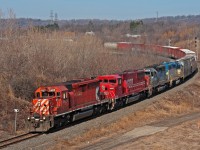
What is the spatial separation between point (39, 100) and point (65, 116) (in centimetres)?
241

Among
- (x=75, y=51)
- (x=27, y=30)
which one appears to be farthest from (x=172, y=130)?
(x=75, y=51)

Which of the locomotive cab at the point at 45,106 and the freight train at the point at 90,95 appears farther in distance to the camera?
the freight train at the point at 90,95

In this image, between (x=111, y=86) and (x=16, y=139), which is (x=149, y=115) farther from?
(x=16, y=139)

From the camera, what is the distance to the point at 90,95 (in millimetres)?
29344

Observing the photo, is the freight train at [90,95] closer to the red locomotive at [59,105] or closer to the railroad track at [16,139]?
the red locomotive at [59,105]

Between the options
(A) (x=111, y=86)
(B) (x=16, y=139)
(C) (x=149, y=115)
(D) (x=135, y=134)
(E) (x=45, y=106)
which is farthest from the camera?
(A) (x=111, y=86)

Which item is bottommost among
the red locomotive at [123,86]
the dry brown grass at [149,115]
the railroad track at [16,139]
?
the dry brown grass at [149,115]

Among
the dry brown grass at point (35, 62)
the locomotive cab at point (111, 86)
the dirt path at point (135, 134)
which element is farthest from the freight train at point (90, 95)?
the dirt path at point (135, 134)

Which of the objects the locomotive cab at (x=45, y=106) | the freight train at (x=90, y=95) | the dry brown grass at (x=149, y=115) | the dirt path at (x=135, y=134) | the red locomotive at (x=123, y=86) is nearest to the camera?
the dirt path at (x=135, y=134)

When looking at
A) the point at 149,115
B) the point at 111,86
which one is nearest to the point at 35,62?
the point at 111,86

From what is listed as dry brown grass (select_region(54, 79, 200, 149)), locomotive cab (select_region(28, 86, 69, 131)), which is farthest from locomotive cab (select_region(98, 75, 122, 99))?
locomotive cab (select_region(28, 86, 69, 131))

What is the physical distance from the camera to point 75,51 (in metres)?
53.4

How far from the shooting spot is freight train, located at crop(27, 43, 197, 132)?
79.6 feet

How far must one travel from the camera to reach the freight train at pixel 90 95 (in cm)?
2427
